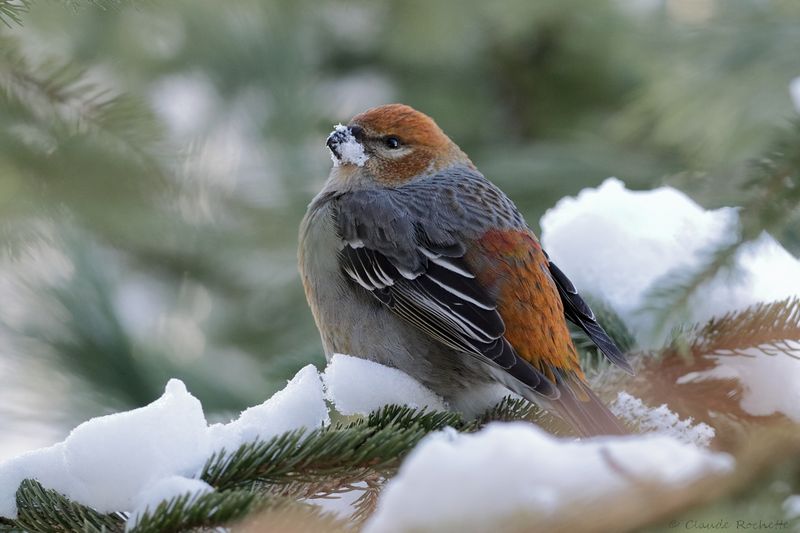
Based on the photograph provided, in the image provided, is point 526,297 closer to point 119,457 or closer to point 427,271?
point 427,271

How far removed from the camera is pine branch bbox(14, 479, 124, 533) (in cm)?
186

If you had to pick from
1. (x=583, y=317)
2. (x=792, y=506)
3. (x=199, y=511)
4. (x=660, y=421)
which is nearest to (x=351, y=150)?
(x=583, y=317)

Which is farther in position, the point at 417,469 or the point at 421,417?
the point at 421,417

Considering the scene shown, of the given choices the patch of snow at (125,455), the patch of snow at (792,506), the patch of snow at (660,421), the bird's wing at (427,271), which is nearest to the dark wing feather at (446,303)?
the bird's wing at (427,271)

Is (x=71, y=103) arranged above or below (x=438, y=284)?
above

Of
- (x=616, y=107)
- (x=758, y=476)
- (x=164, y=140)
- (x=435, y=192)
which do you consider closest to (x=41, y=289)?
(x=164, y=140)

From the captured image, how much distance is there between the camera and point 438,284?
3.03m

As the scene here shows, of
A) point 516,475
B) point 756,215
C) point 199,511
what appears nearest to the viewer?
point 516,475

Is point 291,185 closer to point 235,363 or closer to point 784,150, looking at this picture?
point 235,363

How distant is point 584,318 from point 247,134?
11.5 feet

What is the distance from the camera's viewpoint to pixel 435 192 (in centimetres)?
342

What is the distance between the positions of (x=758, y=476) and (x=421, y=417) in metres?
1.07

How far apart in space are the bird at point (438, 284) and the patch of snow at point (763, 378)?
288mm

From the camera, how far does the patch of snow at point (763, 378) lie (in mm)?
2510
